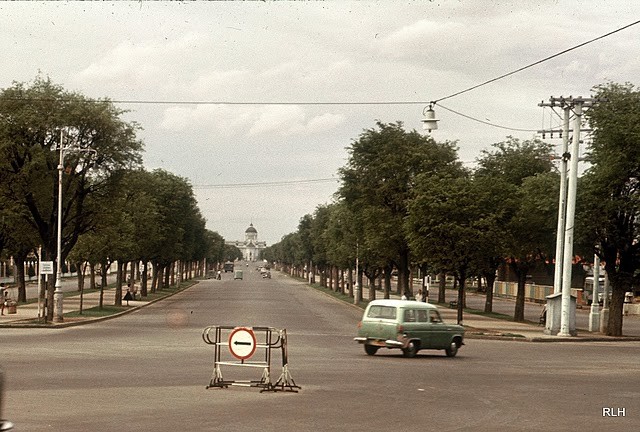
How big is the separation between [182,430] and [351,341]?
80.0 feet

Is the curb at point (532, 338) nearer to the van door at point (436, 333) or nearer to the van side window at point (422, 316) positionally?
the van door at point (436, 333)

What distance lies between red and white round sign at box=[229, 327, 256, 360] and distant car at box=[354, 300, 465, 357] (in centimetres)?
1090

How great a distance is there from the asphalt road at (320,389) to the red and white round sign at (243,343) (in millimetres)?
711

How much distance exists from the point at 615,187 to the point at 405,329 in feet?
64.1

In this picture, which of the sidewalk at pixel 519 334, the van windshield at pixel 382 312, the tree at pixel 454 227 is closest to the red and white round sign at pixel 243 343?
the van windshield at pixel 382 312

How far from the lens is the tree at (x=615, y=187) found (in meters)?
44.3

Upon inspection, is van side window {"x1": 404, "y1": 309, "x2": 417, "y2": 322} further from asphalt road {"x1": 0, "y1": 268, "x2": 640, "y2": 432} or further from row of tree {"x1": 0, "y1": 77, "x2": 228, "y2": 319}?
row of tree {"x1": 0, "y1": 77, "x2": 228, "y2": 319}

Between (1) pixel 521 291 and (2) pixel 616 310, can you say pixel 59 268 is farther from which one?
(1) pixel 521 291

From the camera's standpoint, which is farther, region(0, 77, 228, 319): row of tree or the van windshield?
region(0, 77, 228, 319): row of tree

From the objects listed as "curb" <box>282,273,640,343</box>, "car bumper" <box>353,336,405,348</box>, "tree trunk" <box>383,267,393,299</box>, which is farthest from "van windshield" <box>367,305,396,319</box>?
"tree trunk" <box>383,267,393,299</box>

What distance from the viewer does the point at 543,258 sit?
190 ft

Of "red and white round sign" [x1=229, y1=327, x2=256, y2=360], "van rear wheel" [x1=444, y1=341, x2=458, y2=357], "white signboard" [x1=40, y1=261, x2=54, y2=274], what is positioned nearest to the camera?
"red and white round sign" [x1=229, y1=327, x2=256, y2=360]

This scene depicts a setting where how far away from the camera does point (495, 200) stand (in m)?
53.3

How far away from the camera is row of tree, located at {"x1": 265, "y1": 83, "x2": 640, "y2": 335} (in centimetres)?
4556
